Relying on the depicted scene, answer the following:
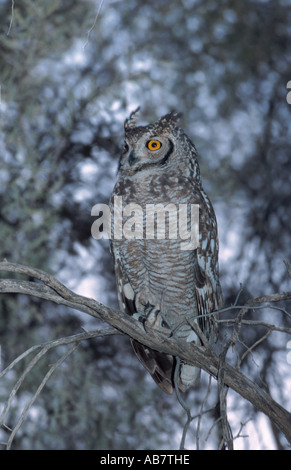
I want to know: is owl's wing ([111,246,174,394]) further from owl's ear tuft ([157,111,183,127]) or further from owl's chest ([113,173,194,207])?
owl's ear tuft ([157,111,183,127])

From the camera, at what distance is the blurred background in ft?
11.1

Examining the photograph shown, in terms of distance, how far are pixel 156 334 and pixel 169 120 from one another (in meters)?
1.15

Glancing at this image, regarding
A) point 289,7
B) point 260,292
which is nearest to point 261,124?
point 289,7

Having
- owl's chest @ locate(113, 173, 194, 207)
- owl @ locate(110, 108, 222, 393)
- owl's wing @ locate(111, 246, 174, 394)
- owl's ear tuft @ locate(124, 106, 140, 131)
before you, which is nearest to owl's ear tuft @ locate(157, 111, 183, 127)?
owl @ locate(110, 108, 222, 393)

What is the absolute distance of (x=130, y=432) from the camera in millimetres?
3652

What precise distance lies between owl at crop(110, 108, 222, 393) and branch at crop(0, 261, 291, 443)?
449 mm

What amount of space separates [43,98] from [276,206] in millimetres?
1723

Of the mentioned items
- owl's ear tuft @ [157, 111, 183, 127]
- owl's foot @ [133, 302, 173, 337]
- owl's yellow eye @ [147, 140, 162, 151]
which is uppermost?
owl's ear tuft @ [157, 111, 183, 127]

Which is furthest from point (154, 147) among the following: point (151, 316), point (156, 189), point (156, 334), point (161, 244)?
point (156, 334)

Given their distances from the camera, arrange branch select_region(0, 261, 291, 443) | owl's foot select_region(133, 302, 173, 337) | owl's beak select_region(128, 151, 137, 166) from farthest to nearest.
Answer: owl's beak select_region(128, 151, 137, 166)
owl's foot select_region(133, 302, 173, 337)
branch select_region(0, 261, 291, 443)

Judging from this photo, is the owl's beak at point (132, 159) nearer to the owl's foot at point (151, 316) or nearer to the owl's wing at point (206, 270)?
the owl's wing at point (206, 270)

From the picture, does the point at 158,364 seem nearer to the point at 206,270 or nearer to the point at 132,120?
the point at 206,270

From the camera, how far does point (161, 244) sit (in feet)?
8.20

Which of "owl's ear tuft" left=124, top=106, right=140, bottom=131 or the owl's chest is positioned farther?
"owl's ear tuft" left=124, top=106, right=140, bottom=131
